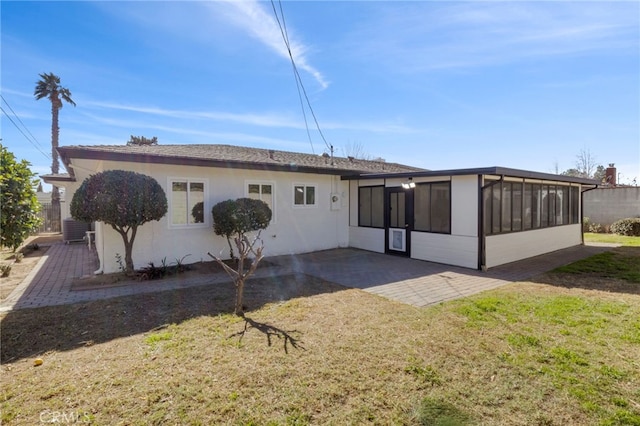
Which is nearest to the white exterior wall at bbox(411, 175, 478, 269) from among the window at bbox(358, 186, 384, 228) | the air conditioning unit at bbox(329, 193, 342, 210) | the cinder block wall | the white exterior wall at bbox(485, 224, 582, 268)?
the white exterior wall at bbox(485, 224, 582, 268)

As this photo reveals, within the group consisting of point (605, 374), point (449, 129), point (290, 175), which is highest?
point (449, 129)

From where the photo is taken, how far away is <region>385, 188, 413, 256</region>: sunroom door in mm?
10086

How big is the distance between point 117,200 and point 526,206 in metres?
11.5

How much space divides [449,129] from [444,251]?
34.8 feet

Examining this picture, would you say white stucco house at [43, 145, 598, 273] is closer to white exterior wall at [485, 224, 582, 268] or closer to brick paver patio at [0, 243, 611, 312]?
white exterior wall at [485, 224, 582, 268]

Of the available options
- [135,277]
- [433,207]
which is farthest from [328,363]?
[433,207]

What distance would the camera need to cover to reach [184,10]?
728cm

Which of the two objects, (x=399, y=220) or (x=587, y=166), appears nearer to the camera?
(x=399, y=220)

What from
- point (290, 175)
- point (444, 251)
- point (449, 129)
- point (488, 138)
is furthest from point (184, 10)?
point (488, 138)

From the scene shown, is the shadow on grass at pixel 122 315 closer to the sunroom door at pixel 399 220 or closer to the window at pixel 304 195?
the sunroom door at pixel 399 220

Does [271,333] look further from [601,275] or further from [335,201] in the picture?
[601,275]

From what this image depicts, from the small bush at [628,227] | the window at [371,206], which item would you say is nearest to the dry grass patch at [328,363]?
the window at [371,206]

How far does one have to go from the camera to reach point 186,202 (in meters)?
8.72

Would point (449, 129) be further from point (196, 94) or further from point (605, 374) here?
point (605, 374)
